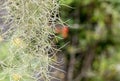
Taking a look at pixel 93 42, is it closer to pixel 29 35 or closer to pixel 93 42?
pixel 93 42

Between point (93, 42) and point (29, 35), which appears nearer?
point (29, 35)

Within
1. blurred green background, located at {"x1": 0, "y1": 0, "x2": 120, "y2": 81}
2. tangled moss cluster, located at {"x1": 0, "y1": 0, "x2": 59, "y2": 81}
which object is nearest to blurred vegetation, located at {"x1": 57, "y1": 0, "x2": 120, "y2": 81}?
blurred green background, located at {"x1": 0, "y1": 0, "x2": 120, "y2": 81}

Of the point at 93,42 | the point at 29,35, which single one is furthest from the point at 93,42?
the point at 29,35

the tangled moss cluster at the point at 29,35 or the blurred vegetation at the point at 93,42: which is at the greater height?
the tangled moss cluster at the point at 29,35

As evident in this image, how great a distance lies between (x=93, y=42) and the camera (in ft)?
14.7

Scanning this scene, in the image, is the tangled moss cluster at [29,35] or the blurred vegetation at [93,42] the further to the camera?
the blurred vegetation at [93,42]

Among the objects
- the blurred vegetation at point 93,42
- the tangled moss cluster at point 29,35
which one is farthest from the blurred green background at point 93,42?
the tangled moss cluster at point 29,35

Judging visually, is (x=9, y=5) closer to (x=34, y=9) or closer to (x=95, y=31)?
(x=34, y=9)

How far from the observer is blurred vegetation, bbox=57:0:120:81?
427 cm

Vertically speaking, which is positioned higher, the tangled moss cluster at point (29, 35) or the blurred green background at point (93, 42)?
the tangled moss cluster at point (29, 35)

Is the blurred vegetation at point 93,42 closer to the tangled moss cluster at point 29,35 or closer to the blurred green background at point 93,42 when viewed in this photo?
the blurred green background at point 93,42

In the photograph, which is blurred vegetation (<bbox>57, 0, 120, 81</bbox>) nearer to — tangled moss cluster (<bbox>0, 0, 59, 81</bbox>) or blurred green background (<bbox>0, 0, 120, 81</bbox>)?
blurred green background (<bbox>0, 0, 120, 81</bbox>)

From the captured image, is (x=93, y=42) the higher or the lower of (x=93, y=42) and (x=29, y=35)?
the lower

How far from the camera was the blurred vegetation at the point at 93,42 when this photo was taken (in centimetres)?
427
